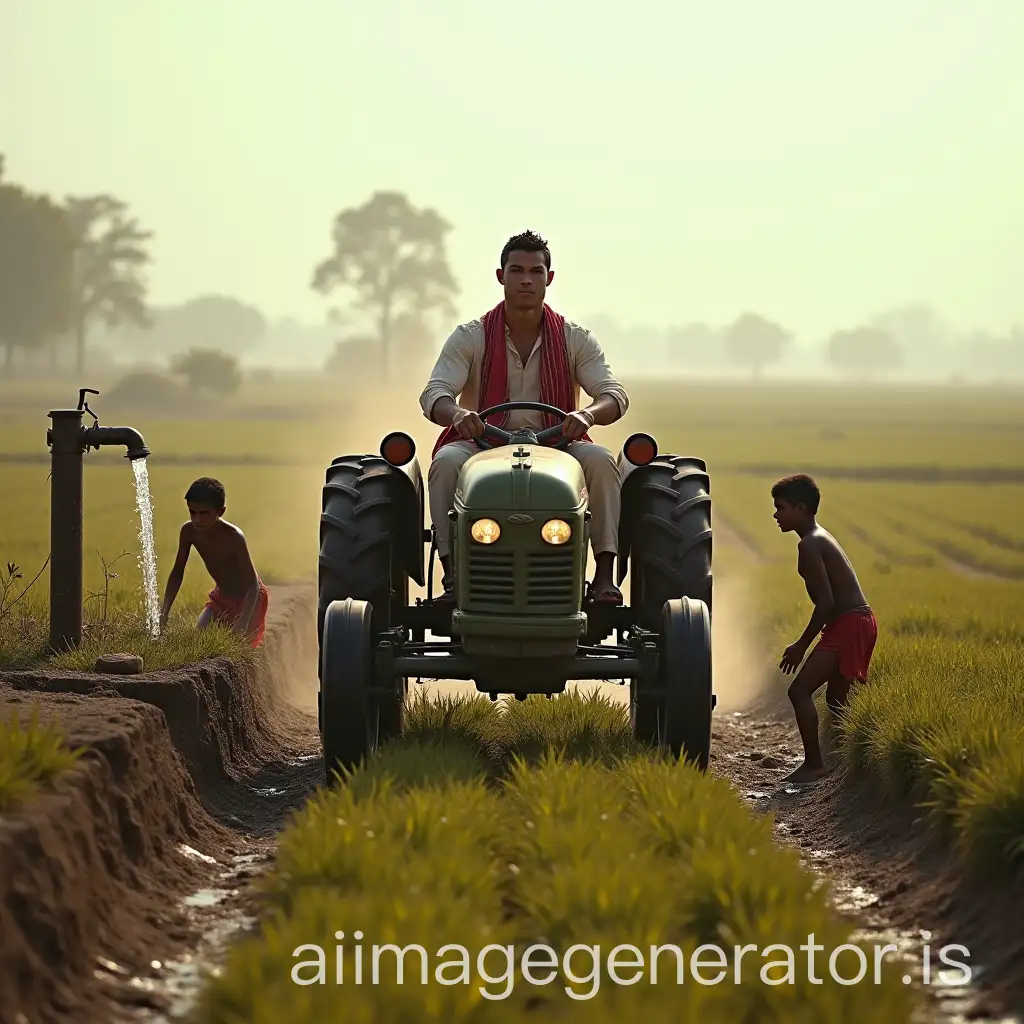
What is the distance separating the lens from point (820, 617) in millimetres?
7969

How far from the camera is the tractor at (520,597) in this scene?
6.62 metres

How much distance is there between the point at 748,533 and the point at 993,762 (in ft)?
67.4

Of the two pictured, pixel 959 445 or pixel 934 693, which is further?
pixel 959 445

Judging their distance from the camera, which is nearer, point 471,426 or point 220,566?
point 471,426

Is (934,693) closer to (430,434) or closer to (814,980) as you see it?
(814,980)

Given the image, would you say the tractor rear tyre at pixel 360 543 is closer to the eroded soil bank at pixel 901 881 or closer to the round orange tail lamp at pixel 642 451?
the round orange tail lamp at pixel 642 451

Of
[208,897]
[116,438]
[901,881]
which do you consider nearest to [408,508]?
[116,438]

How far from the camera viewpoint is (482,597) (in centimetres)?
668

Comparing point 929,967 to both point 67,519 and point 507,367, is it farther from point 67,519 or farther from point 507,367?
point 67,519

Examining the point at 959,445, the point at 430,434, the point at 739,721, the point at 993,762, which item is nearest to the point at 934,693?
the point at 993,762

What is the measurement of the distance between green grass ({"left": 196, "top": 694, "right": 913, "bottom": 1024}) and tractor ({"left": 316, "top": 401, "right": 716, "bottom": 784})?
0.41 m

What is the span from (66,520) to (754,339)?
167388 mm

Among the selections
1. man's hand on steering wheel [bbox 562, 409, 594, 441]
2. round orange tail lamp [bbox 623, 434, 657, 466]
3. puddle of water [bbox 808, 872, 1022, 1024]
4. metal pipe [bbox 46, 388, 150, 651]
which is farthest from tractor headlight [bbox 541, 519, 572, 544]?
metal pipe [bbox 46, 388, 150, 651]

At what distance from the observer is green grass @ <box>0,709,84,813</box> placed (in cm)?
489
